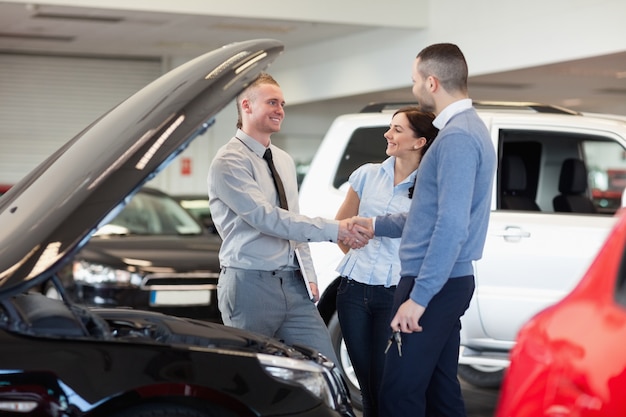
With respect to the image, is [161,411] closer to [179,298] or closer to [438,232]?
[438,232]

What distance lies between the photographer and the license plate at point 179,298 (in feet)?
28.7

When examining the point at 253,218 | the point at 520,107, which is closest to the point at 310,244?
the point at 520,107

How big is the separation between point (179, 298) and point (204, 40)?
11.4 meters

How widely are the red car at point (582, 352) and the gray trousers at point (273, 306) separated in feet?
6.67

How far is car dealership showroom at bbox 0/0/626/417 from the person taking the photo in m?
3.07

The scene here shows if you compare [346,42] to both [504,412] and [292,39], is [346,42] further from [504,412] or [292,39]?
[504,412]

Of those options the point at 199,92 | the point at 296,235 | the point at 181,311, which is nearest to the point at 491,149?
the point at 296,235

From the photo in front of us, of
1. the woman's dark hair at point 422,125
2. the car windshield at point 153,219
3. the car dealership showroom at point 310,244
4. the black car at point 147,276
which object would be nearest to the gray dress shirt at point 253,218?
the car dealership showroom at point 310,244

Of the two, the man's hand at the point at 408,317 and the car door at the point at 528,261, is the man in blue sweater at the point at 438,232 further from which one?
the car door at the point at 528,261

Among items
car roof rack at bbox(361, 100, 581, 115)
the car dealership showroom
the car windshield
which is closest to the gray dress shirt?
the car dealership showroom

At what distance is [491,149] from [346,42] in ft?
49.9

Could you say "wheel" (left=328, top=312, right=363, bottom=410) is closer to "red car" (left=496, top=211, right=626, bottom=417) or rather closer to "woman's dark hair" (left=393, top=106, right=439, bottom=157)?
"woman's dark hair" (left=393, top=106, right=439, bottom=157)

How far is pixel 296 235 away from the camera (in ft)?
15.3

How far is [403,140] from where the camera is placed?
16.3ft
